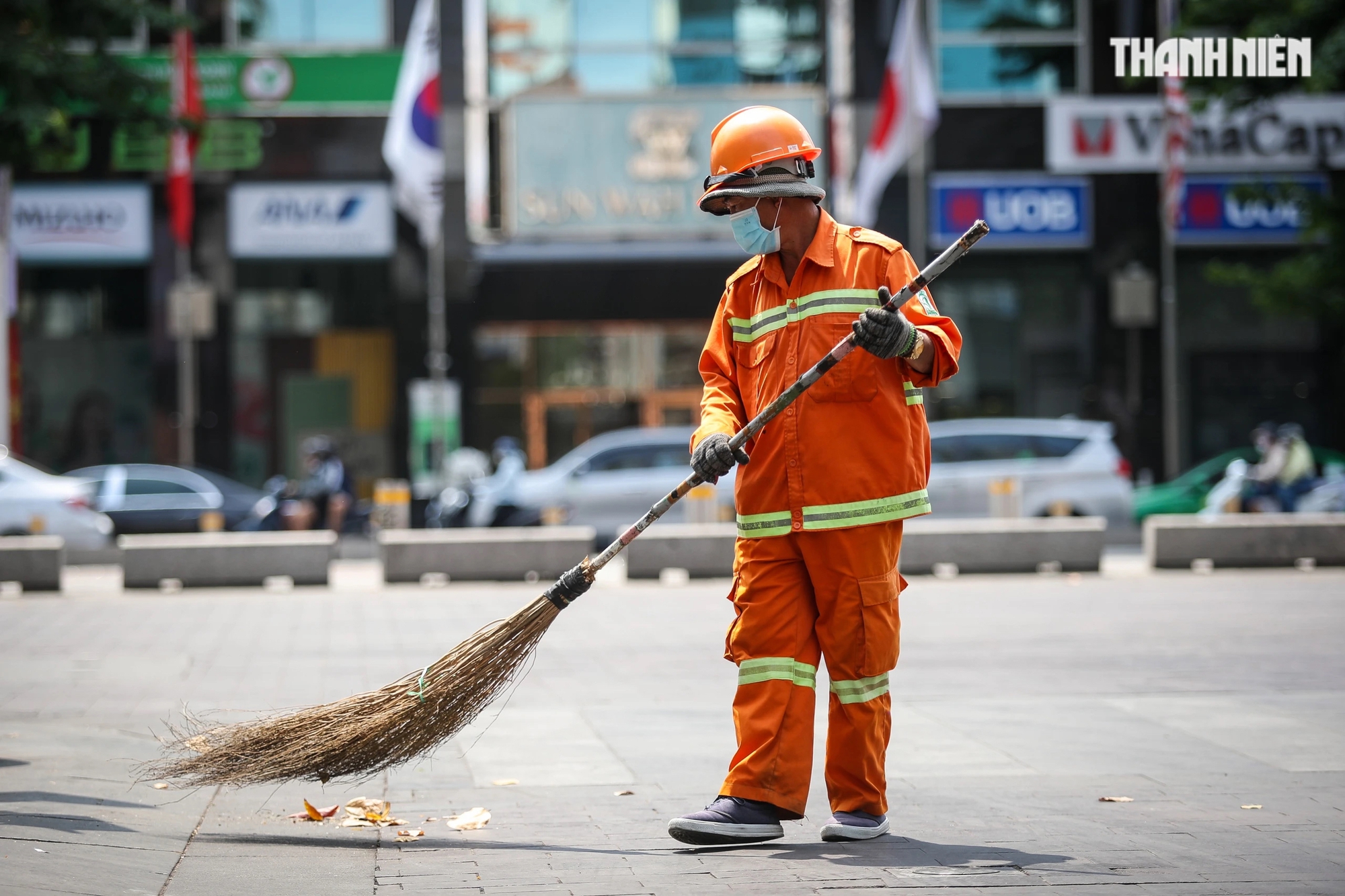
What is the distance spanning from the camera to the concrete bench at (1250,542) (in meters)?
15.8

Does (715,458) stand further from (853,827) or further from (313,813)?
(313,813)

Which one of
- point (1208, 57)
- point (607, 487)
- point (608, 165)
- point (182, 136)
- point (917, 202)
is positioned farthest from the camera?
point (917, 202)

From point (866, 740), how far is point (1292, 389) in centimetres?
2337

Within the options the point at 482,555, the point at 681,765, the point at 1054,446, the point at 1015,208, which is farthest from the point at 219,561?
the point at 1015,208

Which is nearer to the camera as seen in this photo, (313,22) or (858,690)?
(858,690)

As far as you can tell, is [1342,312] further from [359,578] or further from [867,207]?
[359,578]

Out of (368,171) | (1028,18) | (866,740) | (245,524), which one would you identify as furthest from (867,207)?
(866,740)

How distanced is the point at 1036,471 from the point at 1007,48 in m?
8.38

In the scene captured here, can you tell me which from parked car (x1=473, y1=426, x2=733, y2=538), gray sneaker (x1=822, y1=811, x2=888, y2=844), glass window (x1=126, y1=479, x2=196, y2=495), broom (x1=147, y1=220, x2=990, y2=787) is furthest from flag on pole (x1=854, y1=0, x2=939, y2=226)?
gray sneaker (x1=822, y1=811, x2=888, y2=844)

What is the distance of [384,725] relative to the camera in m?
4.96

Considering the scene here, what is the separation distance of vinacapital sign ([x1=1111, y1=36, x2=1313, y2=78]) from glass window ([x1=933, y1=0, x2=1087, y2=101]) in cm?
1856

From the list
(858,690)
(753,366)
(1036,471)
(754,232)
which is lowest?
(1036,471)

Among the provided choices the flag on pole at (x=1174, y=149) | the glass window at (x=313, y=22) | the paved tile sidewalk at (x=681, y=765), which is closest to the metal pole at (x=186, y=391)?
the glass window at (x=313, y=22)

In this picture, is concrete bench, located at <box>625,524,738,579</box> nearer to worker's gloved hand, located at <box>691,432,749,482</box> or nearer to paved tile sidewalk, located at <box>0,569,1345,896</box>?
paved tile sidewalk, located at <box>0,569,1345,896</box>
